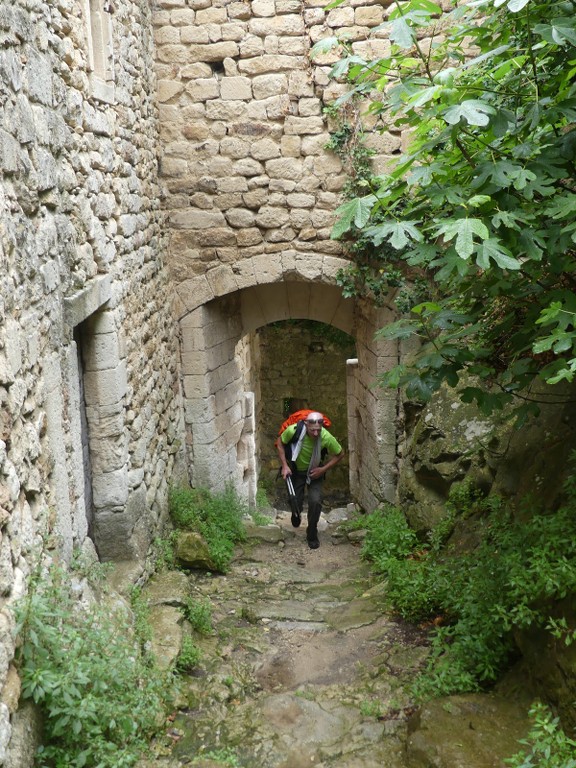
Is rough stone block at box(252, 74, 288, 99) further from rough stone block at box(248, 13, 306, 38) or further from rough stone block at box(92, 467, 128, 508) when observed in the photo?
rough stone block at box(92, 467, 128, 508)

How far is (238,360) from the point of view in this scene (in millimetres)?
8789

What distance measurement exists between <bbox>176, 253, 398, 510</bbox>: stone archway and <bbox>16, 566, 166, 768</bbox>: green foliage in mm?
3711

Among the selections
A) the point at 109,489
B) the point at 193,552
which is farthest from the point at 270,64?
the point at 193,552

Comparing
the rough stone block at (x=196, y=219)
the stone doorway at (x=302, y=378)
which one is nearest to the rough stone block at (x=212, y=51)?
the rough stone block at (x=196, y=219)

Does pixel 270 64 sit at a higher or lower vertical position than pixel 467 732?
higher

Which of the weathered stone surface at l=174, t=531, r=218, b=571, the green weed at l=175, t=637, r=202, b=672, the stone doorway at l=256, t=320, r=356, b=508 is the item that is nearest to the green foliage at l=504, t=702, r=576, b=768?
the green weed at l=175, t=637, r=202, b=672

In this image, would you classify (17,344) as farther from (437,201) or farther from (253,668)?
(253,668)

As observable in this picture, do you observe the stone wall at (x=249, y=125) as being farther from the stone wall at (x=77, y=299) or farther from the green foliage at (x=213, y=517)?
the green foliage at (x=213, y=517)

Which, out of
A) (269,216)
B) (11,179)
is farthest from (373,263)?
(11,179)

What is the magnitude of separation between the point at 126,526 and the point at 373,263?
319cm

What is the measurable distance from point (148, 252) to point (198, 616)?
2764mm

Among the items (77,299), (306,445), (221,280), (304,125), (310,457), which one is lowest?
(310,457)

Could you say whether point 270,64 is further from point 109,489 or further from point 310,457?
point 109,489

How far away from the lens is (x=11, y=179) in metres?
2.97
